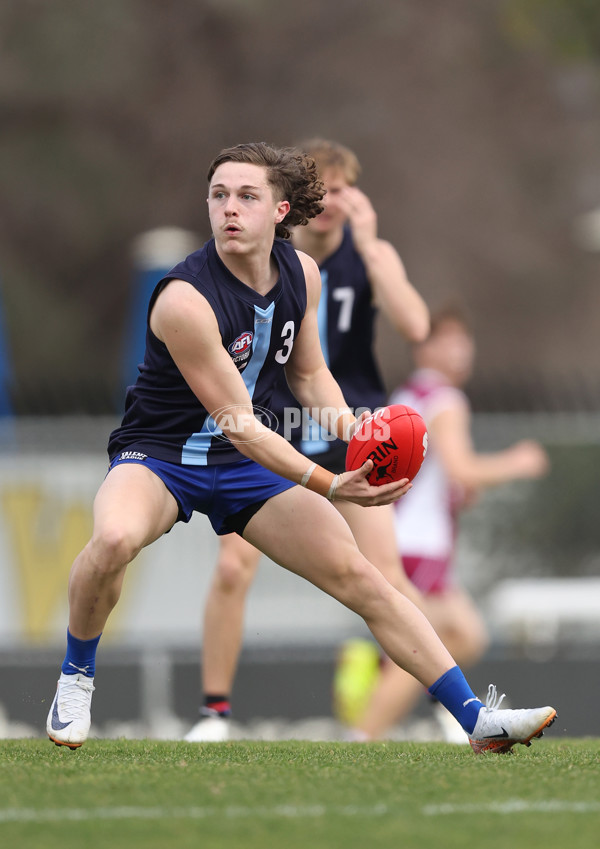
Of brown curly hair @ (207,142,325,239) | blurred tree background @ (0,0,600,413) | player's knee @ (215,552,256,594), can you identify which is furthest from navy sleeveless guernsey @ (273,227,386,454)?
blurred tree background @ (0,0,600,413)

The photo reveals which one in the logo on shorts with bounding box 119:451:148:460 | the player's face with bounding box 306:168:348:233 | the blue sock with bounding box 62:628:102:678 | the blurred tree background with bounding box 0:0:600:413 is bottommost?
the blue sock with bounding box 62:628:102:678

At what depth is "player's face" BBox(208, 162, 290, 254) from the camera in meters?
4.94

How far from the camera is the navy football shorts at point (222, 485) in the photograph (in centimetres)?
505

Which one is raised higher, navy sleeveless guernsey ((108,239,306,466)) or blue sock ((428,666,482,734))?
navy sleeveless guernsey ((108,239,306,466))

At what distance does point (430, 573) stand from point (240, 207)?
12.7ft

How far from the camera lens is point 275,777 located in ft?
14.8

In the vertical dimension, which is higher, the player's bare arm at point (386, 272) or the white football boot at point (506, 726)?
the player's bare arm at point (386, 272)

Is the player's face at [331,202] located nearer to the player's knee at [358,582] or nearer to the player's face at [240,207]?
the player's face at [240,207]

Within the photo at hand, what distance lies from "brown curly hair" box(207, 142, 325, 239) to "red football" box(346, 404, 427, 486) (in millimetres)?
845

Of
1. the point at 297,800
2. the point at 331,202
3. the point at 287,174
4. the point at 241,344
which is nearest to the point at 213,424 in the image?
the point at 241,344

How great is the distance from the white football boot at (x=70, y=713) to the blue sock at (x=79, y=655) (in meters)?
0.02

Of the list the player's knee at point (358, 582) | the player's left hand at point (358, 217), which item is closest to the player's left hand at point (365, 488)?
the player's knee at point (358, 582)

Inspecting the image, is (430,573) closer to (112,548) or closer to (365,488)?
(365,488)

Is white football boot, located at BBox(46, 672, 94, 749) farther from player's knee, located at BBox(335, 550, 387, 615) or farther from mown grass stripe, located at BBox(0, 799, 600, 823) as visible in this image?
mown grass stripe, located at BBox(0, 799, 600, 823)
